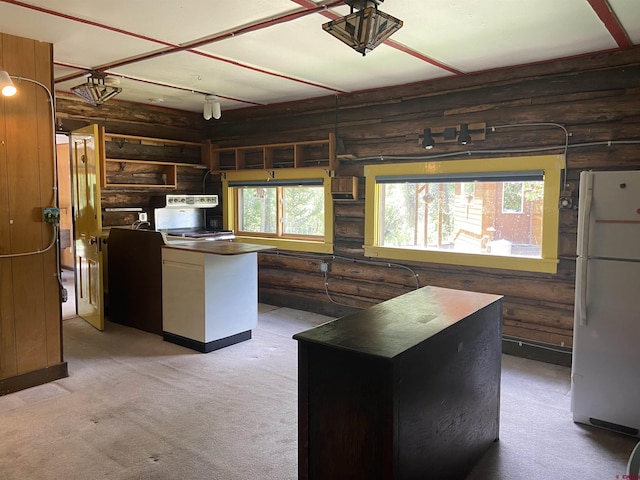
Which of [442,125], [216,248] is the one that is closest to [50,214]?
[216,248]

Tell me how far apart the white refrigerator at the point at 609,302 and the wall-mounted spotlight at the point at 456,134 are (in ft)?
5.03

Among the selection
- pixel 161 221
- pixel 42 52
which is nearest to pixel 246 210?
pixel 161 221

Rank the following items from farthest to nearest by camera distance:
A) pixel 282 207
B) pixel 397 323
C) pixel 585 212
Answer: pixel 282 207 < pixel 585 212 < pixel 397 323

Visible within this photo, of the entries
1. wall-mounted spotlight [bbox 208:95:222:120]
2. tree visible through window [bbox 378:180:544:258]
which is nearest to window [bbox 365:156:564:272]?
tree visible through window [bbox 378:180:544:258]

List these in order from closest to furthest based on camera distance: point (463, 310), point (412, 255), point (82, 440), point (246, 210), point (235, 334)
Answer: point (463, 310) → point (82, 440) → point (235, 334) → point (412, 255) → point (246, 210)

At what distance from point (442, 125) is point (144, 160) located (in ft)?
11.7

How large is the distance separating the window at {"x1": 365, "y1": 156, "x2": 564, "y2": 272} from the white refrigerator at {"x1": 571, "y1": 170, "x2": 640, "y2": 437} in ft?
3.69

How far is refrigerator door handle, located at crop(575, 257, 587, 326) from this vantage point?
3.01m

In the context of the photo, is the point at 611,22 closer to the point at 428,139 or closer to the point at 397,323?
the point at 428,139

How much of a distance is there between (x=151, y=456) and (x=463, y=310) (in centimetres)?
190

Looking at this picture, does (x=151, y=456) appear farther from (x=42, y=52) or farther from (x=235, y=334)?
(x=42, y=52)

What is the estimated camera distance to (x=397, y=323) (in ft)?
7.74

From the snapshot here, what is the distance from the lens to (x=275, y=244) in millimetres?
6070

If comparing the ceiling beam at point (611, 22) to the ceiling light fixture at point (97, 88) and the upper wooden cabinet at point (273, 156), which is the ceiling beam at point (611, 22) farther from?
the ceiling light fixture at point (97, 88)
